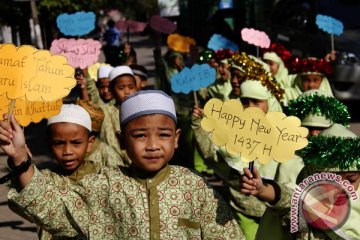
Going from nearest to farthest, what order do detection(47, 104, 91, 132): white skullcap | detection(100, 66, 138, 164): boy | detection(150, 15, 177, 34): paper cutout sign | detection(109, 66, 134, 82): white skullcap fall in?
1. detection(47, 104, 91, 132): white skullcap
2. detection(100, 66, 138, 164): boy
3. detection(109, 66, 134, 82): white skullcap
4. detection(150, 15, 177, 34): paper cutout sign

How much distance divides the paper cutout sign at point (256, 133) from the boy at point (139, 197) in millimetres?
248

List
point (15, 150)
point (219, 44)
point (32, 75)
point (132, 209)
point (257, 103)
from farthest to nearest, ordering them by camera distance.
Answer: point (219, 44) < point (257, 103) < point (32, 75) < point (132, 209) < point (15, 150)

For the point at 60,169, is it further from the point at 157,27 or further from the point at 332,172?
the point at 157,27

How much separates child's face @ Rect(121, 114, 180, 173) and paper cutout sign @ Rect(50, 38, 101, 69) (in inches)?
169

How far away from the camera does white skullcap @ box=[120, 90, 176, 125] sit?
11.6 ft

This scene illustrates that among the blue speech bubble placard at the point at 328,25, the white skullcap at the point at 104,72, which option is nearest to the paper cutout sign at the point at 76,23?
the white skullcap at the point at 104,72

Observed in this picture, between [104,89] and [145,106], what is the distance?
4.41 m

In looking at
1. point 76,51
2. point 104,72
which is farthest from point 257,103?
point 104,72

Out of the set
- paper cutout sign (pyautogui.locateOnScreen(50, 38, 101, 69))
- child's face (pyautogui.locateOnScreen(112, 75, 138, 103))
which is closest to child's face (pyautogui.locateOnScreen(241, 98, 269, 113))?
child's face (pyautogui.locateOnScreen(112, 75, 138, 103))

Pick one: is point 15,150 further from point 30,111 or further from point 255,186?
point 255,186

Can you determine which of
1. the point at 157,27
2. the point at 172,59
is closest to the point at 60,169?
the point at 172,59

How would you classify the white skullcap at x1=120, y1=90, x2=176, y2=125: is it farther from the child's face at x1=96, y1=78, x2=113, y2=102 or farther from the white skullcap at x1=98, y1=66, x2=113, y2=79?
the white skullcap at x1=98, y1=66, x2=113, y2=79

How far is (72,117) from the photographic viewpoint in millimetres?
4734

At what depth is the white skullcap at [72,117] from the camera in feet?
15.4
